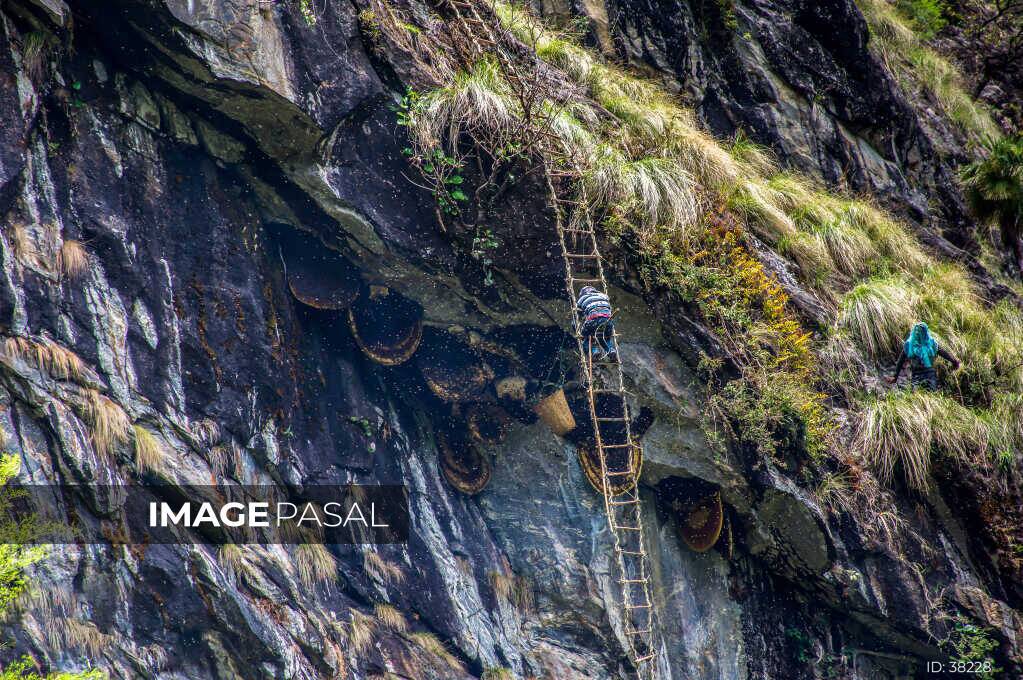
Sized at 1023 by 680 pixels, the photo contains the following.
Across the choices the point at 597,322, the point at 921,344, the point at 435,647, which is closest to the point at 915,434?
the point at 921,344

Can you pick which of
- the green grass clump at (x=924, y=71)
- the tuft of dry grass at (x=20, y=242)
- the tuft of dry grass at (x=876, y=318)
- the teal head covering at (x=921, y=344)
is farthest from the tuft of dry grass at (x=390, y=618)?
the green grass clump at (x=924, y=71)

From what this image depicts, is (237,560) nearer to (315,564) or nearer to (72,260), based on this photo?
(315,564)

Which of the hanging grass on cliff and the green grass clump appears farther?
the green grass clump

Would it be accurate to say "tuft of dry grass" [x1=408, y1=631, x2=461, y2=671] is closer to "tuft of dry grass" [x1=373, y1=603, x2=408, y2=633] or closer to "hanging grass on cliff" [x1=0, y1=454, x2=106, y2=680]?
"tuft of dry grass" [x1=373, y1=603, x2=408, y2=633]

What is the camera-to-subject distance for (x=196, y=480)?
5.79 meters

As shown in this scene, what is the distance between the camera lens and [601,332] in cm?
717

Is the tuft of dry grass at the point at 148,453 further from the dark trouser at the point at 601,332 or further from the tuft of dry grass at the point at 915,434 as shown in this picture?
the tuft of dry grass at the point at 915,434

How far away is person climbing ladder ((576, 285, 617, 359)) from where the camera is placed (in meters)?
6.52

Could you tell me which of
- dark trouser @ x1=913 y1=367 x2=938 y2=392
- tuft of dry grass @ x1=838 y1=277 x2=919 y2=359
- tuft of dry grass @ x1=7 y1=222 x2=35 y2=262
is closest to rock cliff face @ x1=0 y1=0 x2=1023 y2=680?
tuft of dry grass @ x1=7 y1=222 x2=35 y2=262

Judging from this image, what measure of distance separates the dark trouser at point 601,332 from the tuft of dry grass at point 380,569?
288 cm

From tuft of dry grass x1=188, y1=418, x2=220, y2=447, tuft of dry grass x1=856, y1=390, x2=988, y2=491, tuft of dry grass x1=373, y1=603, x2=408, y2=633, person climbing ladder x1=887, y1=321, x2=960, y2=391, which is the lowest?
tuft of dry grass x1=373, y1=603, x2=408, y2=633

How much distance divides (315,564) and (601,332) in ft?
11.3

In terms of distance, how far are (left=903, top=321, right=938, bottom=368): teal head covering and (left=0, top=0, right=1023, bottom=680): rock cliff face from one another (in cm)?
157

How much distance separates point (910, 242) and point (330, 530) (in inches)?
345
